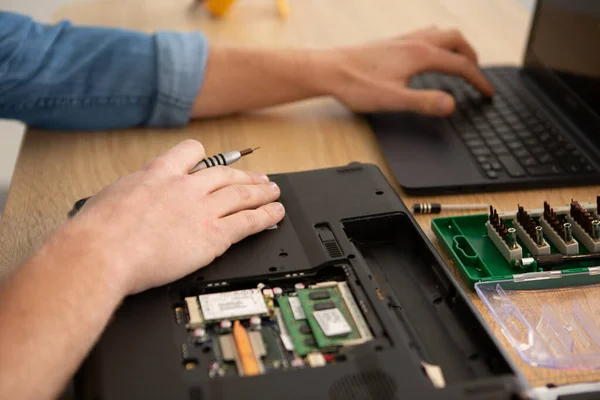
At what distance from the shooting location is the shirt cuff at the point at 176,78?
3.91ft

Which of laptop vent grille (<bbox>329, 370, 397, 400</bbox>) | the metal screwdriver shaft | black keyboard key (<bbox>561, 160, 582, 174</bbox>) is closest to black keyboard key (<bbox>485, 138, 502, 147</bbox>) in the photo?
black keyboard key (<bbox>561, 160, 582, 174</bbox>)

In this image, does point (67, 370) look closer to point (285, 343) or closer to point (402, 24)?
point (285, 343)

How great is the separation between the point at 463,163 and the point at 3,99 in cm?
72

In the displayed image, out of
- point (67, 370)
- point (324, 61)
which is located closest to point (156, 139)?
point (324, 61)

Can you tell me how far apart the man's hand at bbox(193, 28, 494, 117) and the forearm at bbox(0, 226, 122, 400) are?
554 mm

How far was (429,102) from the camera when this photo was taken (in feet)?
3.94

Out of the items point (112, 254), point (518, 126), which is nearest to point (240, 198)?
point (112, 254)

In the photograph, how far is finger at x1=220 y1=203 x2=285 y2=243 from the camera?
0.82 metres

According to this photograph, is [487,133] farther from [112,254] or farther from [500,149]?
[112,254]

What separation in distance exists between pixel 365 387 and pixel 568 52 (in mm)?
832

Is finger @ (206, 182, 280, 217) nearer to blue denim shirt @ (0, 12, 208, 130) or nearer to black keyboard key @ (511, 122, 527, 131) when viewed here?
blue denim shirt @ (0, 12, 208, 130)

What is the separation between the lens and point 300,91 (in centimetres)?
125

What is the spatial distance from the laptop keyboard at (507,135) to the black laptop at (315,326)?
0.27 meters

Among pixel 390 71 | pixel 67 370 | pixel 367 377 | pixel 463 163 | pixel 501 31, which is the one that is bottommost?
pixel 367 377
